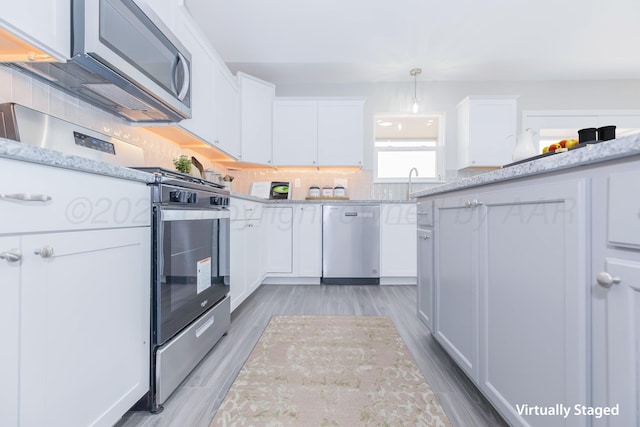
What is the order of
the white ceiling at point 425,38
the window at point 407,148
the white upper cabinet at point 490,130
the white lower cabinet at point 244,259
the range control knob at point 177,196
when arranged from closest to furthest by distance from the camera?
the range control knob at point 177,196, the white lower cabinet at point 244,259, the white ceiling at point 425,38, the white upper cabinet at point 490,130, the window at point 407,148

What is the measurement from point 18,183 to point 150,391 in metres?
0.89

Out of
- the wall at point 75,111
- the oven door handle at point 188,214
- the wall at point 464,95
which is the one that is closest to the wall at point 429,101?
the wall at point 464,95

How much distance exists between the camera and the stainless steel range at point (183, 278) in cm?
112

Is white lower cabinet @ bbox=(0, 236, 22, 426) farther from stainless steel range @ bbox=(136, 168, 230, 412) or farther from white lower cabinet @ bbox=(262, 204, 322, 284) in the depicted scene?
white lower cabinet @ bbox=(262, 204, 322, 284)

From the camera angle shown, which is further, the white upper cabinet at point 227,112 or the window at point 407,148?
the window at point 407,148

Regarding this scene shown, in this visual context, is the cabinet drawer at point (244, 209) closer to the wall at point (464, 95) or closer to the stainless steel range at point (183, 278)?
the stainless steel range at point (183, 278)

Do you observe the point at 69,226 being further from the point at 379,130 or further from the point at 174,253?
the point at 379,130

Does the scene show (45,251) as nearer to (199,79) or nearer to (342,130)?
(199,79)

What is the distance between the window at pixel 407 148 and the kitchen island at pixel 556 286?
2.66m

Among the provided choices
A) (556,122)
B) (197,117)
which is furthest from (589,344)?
(556,122)

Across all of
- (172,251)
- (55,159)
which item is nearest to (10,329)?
(55,159)

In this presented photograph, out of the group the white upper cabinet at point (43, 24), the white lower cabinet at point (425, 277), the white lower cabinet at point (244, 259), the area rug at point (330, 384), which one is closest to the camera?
the white upper cabinet at point (43, 24)

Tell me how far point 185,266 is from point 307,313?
1188 millimetres

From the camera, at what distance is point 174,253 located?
1209mm
